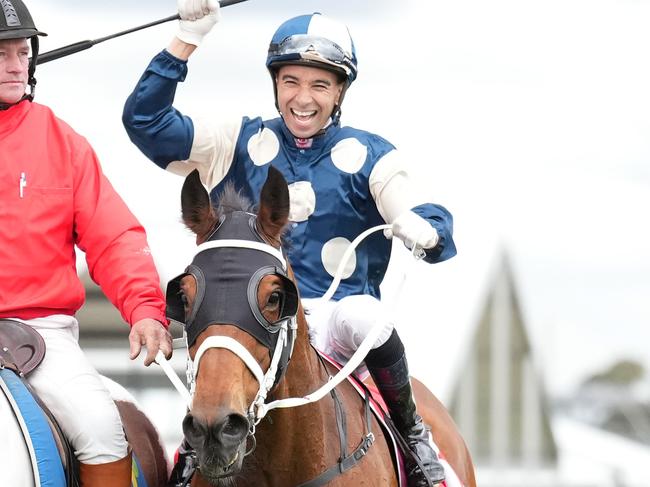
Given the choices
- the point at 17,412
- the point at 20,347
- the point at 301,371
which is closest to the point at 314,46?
the point at 301,371

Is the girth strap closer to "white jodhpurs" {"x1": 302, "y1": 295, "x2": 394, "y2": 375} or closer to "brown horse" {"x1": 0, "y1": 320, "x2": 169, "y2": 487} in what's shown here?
"white jodhpurs" {"x1": 302, "y1": 295, "x2": 394, "y2": 375}

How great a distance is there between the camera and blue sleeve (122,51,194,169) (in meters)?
6.27

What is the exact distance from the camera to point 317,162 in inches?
258

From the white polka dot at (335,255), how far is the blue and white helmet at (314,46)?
768 millimetres

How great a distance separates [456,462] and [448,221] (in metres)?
1.65

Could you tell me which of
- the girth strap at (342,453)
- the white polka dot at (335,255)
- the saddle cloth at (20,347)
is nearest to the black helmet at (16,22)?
the saddle cloth at (20,347)

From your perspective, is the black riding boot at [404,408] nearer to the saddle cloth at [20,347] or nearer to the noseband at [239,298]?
the noseband at [239,298]

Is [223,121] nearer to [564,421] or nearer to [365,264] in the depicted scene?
[365,264]

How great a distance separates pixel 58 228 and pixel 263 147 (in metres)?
1.14

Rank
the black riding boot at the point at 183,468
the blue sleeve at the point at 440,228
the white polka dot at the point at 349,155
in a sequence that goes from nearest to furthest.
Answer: the black riding boot at the point at 183,468
the blue sleeve at the point at 440,228
the white polka dot at the point at 349,155

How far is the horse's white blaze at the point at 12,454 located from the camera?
5.41m

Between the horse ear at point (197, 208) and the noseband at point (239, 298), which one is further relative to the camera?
the horse ear at point (197, 208)

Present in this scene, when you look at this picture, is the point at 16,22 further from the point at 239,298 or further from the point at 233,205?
the point at 239,298

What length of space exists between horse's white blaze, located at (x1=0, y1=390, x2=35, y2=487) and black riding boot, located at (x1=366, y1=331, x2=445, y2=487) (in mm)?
1591
